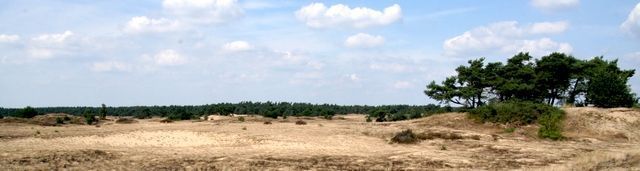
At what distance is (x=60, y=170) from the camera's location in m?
17.3

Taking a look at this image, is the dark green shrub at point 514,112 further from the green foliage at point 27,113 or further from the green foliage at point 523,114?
the green foliage at point 27,113

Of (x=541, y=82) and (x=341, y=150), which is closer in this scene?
(x=341, y=150)

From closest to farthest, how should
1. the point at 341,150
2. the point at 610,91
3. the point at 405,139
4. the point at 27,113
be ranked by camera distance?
the point at 341,150 → the point at 405,139 → the point at 610,91 → the point at 27,113

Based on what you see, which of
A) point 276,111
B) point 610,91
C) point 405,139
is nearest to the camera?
point 405,139

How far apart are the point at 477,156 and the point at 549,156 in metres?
2.97

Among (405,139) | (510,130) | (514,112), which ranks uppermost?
(514,112)

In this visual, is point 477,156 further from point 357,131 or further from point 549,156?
point 357,131

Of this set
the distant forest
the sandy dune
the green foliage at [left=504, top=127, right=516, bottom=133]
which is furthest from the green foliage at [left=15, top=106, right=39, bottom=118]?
the green foliage at [left=504, top=127, right=516, bottom=133]

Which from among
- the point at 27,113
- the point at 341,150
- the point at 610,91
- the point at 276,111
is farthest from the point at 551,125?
the point at 27,113

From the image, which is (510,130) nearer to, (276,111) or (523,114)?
(523,114)

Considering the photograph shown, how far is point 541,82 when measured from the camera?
47906mm

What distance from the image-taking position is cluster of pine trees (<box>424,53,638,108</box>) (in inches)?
1694

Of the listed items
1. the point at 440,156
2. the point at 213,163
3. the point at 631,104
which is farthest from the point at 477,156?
the point at 631,104

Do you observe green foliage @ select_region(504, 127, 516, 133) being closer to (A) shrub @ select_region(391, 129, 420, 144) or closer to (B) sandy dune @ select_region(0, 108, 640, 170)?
(B) sandy dune @ select_region(0, 108, 640, 170)
